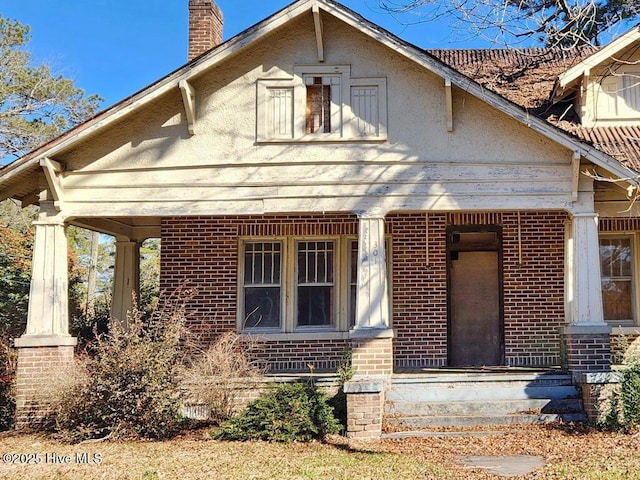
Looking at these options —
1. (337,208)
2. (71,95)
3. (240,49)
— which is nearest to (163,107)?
(240,49)

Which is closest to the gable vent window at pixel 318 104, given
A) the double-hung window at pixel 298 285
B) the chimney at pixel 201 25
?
the double-hung window at pixel 298 285

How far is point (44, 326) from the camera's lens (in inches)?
426

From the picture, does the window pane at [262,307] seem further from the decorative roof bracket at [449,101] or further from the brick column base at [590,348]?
the brick column base at [590,348]

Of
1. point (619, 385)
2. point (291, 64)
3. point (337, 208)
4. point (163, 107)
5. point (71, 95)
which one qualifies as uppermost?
point (71, 95)

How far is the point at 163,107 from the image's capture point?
11211 mm

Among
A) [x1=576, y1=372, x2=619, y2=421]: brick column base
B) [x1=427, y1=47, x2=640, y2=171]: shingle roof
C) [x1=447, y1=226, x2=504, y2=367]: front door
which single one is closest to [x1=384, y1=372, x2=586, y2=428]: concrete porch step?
[x1=576, y1=372, x2=619, y2=421]: brick column base

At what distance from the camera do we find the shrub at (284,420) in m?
9.62

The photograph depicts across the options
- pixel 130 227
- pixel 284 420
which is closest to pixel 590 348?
pixel 284 420

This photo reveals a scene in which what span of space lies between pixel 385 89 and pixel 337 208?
2108 millimetres

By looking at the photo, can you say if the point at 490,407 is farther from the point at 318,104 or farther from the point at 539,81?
the point at 539,81

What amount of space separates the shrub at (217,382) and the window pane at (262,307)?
2.25m

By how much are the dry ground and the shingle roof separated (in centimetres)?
470

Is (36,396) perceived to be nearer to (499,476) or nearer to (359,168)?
(359,168)

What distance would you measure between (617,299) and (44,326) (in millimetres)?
10486
